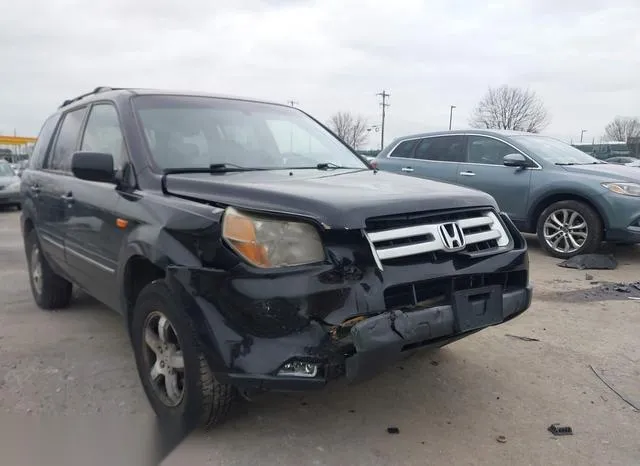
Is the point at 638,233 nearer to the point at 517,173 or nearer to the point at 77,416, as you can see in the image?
the point at 517,173

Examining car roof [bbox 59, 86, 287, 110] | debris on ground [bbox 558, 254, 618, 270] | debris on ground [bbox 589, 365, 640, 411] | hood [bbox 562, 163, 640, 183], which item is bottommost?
debris on ground [bbox 589, 365, 640, 411]

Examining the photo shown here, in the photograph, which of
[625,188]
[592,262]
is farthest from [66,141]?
[625,188]

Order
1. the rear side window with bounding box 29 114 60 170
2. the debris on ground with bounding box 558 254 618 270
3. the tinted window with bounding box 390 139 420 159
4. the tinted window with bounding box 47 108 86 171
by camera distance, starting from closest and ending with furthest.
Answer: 1. the tinted window with bounding box 47 108 86 171
2. the rear side window with bounding box 29 114 60 170
3. the debris on ground with bounding box 558 254 618 270
4. the tinted window with bounding box 390 139 420 159

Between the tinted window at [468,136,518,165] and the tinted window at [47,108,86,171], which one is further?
the tinted window at [468,136,518,165]

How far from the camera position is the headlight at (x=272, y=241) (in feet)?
7.79

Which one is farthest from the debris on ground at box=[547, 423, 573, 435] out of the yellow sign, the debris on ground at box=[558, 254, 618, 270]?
the yellow sign

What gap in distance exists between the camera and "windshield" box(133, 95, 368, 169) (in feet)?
10.9

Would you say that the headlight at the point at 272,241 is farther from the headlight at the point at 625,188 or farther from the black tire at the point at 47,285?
the headlight at the point at 625,188

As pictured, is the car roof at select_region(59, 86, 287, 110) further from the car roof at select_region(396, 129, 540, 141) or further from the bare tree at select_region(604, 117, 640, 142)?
the bare tree at select_region(604, 117, 640, 142)

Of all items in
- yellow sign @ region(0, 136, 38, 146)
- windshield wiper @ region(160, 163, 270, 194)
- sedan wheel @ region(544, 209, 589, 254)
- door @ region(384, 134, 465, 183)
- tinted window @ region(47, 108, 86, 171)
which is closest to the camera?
windshield wiper @ region(160, 163, 270, 194)

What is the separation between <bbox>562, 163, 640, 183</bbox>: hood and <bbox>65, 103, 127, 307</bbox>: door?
222 inches

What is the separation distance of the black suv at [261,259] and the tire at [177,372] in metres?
0.01

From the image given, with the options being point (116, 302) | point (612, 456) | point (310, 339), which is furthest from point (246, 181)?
point (612, 456)

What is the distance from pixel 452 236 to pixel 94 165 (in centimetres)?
201
